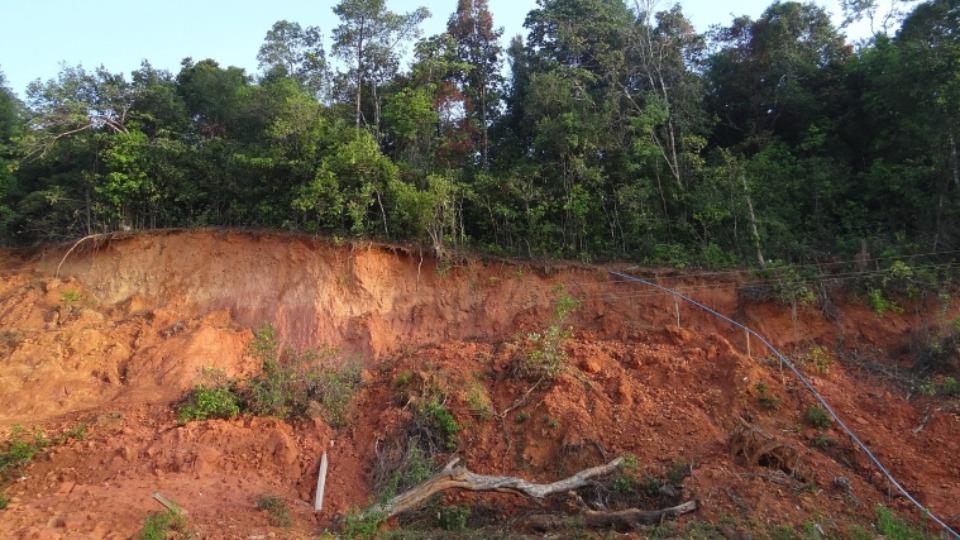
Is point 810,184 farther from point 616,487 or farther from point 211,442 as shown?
point 211,442

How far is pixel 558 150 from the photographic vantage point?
651 inches

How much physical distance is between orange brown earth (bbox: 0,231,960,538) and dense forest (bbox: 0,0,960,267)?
1.07 metres

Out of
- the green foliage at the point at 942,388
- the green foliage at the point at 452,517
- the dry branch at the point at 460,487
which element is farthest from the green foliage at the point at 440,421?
the green foliage at the point at 942,388

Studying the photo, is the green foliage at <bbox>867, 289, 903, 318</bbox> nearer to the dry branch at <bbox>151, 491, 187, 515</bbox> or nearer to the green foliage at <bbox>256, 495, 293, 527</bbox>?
the green foliage at <bbox>256, 495, 293, 527</bbox>

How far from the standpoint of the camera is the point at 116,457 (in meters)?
10.5

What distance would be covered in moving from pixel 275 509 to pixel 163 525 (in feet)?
5.37

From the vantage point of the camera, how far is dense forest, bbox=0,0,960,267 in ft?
49.1

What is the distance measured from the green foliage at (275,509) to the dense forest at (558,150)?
6.67 metres

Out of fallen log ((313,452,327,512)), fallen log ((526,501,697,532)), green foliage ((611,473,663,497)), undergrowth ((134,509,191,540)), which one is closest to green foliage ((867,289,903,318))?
green foliage ((611,473,663,497))

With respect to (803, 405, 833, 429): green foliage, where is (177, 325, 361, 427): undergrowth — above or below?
above

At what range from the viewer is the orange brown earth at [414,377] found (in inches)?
376

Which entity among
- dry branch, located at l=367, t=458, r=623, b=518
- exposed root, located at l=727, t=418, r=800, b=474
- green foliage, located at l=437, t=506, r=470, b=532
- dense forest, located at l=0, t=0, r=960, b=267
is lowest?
green foliage, located at l=437, t=506, r=470, b=532

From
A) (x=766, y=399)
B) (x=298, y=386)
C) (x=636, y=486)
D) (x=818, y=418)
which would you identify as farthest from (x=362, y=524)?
(x=818, y=418)

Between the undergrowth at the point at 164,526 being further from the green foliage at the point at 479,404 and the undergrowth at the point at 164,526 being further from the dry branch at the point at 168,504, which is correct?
the green foliage at the point at 479,404
